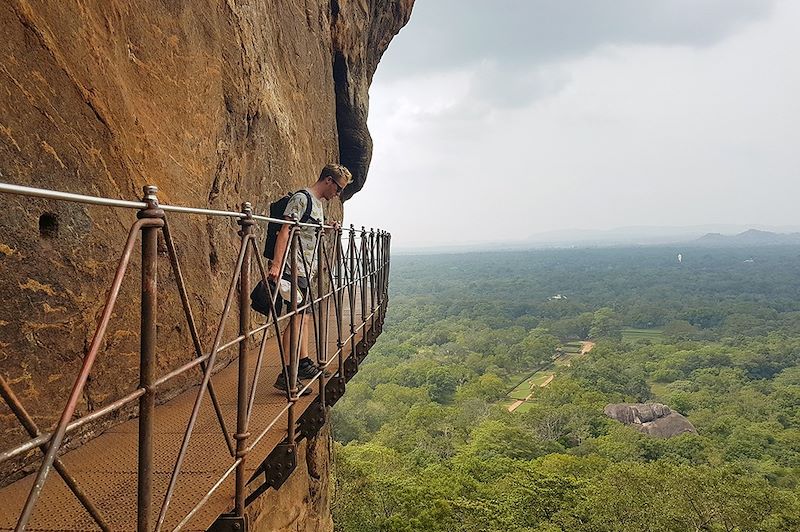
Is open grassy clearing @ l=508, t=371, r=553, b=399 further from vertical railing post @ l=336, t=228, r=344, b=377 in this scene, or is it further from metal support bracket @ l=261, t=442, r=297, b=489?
metal support bracket @ l=261, t=442, r=297, b=489

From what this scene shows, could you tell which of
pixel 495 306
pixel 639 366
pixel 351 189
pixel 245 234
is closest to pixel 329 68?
pixel 351 189

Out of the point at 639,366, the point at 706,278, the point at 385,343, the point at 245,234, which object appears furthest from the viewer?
the point at 706,278

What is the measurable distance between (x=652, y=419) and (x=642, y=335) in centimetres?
6516

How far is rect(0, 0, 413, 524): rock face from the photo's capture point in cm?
315

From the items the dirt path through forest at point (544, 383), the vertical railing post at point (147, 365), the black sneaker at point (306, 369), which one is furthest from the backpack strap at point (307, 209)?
the dirt path through forest at point (544, 383)

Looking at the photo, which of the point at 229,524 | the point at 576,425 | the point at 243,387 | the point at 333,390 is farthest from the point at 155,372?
the point at 576,425

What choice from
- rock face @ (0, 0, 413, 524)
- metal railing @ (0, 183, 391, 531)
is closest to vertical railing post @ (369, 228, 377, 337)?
rock face @ (0, 0, 413, 524)

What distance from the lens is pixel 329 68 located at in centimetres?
1163

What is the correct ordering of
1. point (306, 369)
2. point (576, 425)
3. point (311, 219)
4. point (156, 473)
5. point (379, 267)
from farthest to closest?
point (576, 425) < point (379, 267) < point (306, 369) < point (311, 219) < point (156, 473)

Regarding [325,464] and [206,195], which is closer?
[206,195]

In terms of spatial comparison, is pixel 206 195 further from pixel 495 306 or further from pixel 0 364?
pixel 495 306

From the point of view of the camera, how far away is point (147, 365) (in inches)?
68.7

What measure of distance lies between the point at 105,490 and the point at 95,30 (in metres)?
3.39

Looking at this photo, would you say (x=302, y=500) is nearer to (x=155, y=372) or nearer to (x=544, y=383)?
(x=155, y=372)
